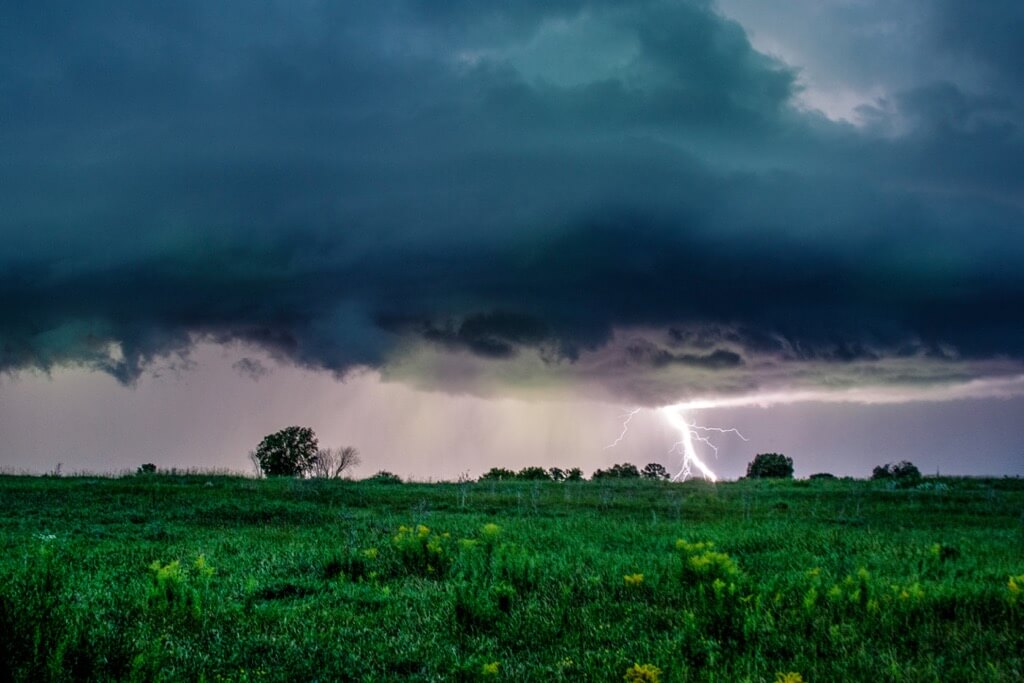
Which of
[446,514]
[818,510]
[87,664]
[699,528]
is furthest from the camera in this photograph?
[818,510]

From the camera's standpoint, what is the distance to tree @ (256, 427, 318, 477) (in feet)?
204

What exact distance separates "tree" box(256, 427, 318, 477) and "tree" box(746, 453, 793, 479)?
123 feet

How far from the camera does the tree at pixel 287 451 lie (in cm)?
6225

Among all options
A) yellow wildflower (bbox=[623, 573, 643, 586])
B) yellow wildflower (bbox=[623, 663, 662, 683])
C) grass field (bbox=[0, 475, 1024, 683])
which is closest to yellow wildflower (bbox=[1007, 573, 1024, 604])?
grass field (bbox=[0, 475, 1024, 683])

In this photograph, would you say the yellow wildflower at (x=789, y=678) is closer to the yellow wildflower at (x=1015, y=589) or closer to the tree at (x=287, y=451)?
the yellow wildflower at (x=1015, y=589)

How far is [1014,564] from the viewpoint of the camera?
48.9 feet

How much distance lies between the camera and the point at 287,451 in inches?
2477

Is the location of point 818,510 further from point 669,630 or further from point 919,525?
A: point 669,630

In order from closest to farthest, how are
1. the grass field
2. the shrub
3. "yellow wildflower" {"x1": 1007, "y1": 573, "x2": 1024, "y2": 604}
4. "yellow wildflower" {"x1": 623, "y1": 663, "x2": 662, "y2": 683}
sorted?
"yellow wildflower" {"x1": 623, "y1": 663, "x2": 662, "y2": 683}
the grass field
"yellow wildflower" {"x1": 1007, "y1": 573, "x2": 1024, "y2": 604}
the shrub

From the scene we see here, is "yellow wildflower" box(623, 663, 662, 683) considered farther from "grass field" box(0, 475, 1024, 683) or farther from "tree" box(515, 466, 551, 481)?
"tree" box(515, 466, 551, 481)

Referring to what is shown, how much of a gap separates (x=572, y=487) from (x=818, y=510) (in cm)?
1334

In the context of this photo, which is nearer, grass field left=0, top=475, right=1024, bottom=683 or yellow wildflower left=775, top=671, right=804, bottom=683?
yellow wildflower left=775, top=671, right=804, bottom=683

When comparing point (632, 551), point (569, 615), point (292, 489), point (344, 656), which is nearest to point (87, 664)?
point (344, 656)

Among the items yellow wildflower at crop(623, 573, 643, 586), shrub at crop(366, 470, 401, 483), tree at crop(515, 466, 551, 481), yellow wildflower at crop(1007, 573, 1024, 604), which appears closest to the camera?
yellow wildflower at crop(1007, 573, 1024, 604)
